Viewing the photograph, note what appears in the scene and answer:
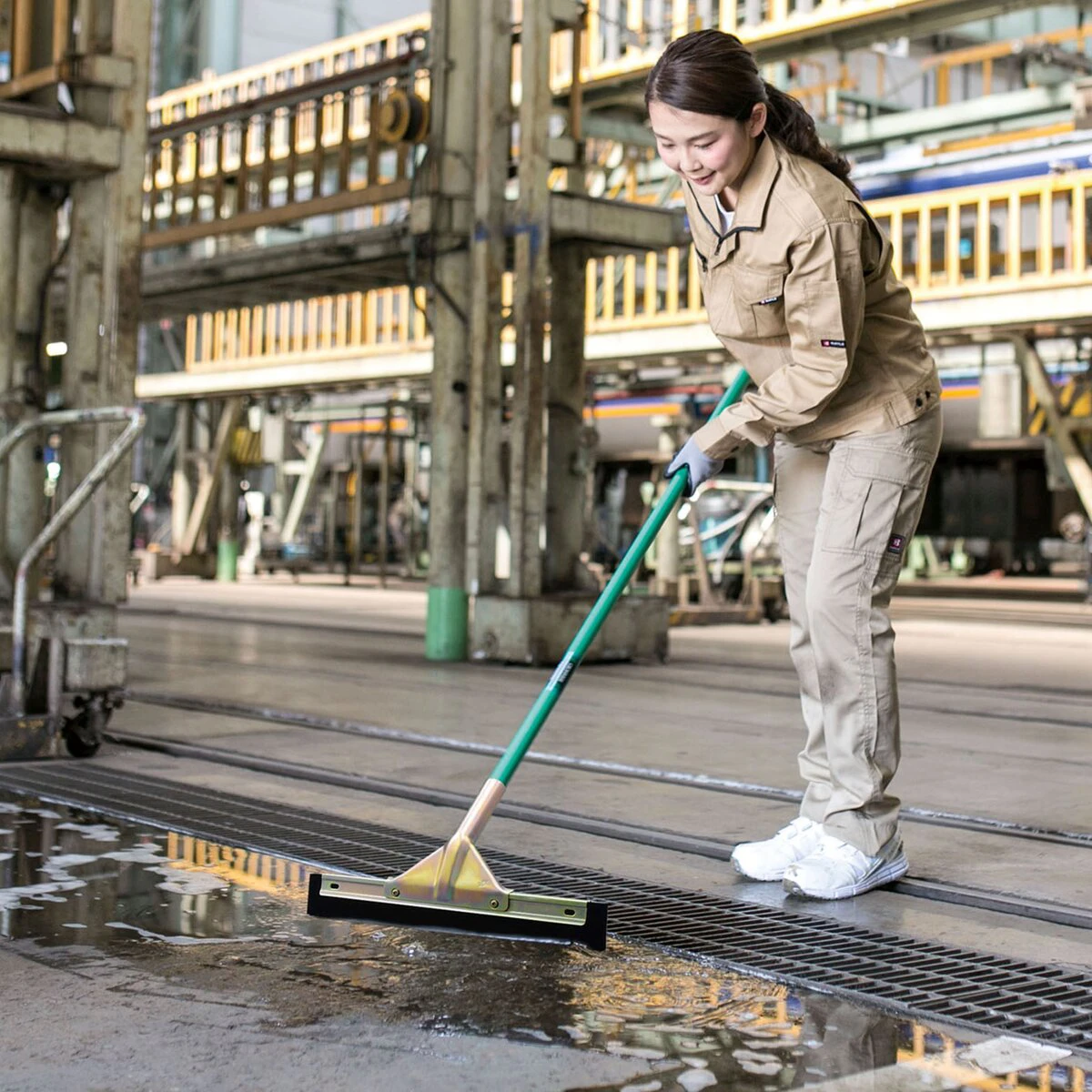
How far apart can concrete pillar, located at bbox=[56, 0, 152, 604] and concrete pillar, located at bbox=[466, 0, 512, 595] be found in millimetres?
2568

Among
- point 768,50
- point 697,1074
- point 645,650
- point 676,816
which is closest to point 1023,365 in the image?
point 768,50

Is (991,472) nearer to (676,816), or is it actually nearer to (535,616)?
(535,616)

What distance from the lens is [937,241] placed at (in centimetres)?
1340

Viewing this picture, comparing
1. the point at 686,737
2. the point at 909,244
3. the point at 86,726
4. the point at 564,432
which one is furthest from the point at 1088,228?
the point at 86,726

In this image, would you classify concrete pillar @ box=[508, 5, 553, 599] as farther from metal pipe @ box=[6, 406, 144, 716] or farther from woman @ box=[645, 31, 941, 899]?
woman @ box=[645, 31, 941, 899]

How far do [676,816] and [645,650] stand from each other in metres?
4.84

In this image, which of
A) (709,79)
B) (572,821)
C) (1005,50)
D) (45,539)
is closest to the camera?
(709,79)

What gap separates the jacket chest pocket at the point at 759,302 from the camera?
9.68 feet

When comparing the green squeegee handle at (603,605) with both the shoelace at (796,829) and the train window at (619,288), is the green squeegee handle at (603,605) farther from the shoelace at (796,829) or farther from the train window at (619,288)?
the train window at (619,288)

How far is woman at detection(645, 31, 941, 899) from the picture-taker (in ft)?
9.46

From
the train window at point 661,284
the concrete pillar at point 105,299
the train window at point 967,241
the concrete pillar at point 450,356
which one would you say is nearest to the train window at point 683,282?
the train window at point 661,284

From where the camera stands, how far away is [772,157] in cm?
295

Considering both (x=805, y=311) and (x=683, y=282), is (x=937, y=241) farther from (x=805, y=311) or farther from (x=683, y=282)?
(x=805, y=311)

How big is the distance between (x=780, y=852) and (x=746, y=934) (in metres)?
0.46
